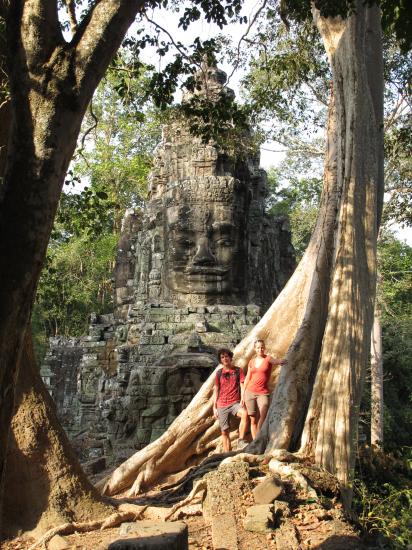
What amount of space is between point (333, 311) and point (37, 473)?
8.96 ft

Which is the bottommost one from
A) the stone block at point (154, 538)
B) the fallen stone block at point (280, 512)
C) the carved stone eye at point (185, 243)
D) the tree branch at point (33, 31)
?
the fallen stone block at point (280, 512)

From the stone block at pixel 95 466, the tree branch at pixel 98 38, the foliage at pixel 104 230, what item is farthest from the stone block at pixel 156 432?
the foliage at pixel 104 230

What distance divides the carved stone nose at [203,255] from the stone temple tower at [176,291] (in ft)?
0.06

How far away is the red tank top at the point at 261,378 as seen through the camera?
21.1ft

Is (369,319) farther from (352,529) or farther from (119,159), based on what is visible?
(119,159)

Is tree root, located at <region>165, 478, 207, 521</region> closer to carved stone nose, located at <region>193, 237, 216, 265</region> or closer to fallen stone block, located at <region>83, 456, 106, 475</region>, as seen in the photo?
fallen stone block, located at <region>83, 456, 106, 475</region>

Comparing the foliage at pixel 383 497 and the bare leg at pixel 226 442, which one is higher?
the bare leg at pixel 226 442

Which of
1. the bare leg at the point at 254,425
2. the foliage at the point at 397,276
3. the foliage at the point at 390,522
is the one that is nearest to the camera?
the foliage at the point at 390,522

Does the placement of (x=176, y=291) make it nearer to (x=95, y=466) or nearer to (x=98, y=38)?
(x=95, y=466)

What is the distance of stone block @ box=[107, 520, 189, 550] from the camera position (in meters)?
3.09

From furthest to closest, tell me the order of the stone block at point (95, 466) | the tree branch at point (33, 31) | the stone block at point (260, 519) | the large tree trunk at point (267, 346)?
the stone block at point (95, 466), the large tree trunk at point (267, 346), the stone block at point (260, 519), the tree branch at point (33, 31)

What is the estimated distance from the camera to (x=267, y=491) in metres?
4.33

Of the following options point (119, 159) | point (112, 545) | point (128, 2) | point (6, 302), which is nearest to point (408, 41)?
point (128, 2)

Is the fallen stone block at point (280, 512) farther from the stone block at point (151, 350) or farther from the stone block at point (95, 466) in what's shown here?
the stone block at point (151, 350)
